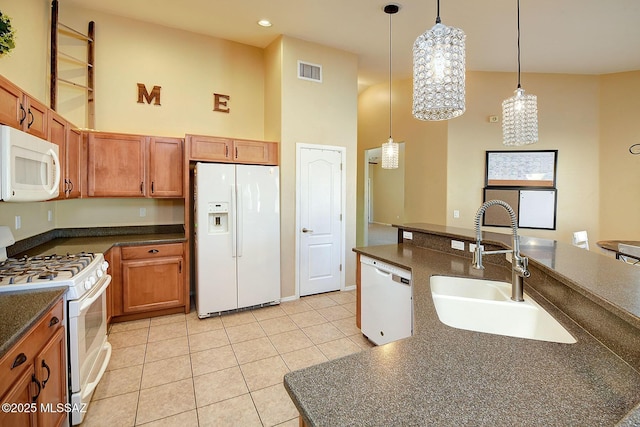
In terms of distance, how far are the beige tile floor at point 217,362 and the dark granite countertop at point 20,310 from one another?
0.89 meters

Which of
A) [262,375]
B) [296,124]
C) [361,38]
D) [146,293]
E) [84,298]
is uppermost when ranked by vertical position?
[361,38]

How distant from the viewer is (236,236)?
3541 mm

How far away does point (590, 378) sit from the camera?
92 cm

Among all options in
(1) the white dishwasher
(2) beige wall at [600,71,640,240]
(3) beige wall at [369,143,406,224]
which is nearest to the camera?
(1) the white dishwasher

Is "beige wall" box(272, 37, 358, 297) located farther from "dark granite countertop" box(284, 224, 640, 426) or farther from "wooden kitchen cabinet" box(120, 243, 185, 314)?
"dark granite countertop" box(284, 224, 640, 426)

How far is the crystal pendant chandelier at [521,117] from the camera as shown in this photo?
2.35m

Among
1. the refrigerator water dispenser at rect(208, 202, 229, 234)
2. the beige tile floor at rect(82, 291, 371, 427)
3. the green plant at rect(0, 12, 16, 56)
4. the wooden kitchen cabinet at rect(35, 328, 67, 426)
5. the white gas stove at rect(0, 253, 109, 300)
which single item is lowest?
the beige tile floor at rect(82, 291, 371, 427)

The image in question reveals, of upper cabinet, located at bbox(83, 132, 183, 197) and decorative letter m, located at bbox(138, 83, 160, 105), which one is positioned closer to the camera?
upper cabinet, located at bbox(83, 132, 183, 197)

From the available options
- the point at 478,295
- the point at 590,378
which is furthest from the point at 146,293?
the point at 590,378

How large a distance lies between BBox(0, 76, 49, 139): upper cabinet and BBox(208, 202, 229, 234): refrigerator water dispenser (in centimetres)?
150

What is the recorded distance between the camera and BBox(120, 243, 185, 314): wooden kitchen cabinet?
3240 millimetres

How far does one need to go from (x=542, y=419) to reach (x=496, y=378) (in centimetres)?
17

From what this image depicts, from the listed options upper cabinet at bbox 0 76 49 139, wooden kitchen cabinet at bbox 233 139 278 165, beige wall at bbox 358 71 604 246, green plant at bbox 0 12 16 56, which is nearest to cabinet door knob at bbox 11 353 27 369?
upper cabinet at bbox 0 76 49 139

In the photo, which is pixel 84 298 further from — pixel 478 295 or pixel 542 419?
pixel 478 295
